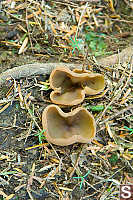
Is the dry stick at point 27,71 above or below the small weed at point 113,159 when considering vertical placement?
above

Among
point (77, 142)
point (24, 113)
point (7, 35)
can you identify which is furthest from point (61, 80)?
point (7, 35)

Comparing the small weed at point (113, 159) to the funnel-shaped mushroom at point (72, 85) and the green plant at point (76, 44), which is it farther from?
the green plant at point (76, 44)

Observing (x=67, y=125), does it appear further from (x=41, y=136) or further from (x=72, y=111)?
(x=41, y=136)

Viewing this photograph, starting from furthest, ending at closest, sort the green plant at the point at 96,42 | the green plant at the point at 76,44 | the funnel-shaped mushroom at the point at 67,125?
the green plant at the point at 96,42 → the green plant at the point at 76,44 → the funnel-shaped mushroom at the point at 67,125

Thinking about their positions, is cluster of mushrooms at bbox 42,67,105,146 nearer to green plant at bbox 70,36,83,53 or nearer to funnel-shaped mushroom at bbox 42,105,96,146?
funnel-shaped mushroom at bbox 42,105,96,146

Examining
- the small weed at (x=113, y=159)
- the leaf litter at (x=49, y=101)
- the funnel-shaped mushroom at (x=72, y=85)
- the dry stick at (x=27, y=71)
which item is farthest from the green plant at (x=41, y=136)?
the small weed at (x=113, y=159)

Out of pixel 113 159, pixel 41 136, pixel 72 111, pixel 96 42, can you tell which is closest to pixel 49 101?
pixel 72 111
